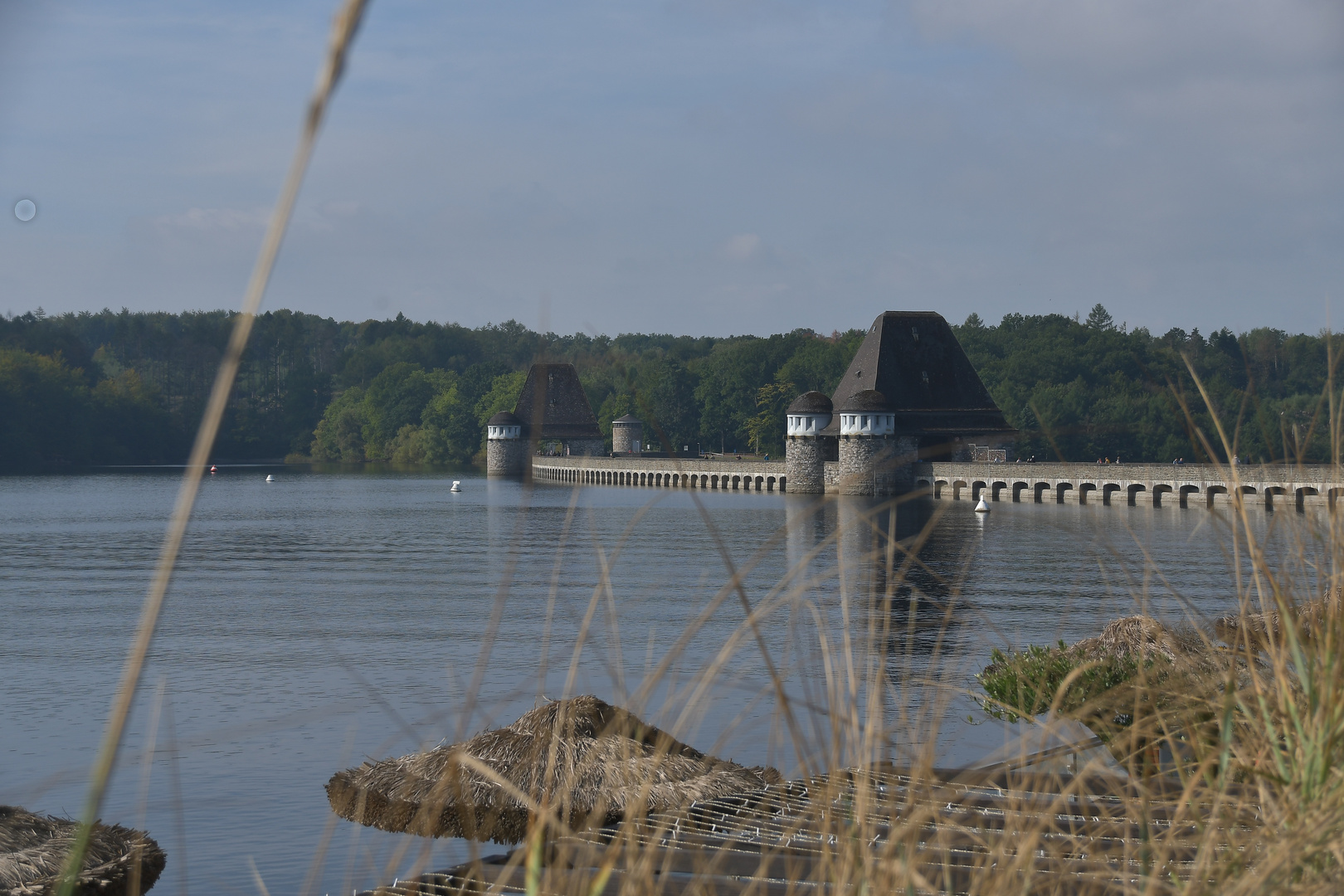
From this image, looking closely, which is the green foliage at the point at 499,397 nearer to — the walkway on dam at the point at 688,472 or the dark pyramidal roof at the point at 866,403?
the walkway on dam at the point at 688,472

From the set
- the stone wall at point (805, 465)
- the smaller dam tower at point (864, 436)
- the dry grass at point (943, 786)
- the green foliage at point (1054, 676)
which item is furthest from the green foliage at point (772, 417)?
the dry grass at point (943, 786)

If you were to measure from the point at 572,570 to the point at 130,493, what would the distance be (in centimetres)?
4560

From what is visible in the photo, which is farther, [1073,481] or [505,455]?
[505,455]

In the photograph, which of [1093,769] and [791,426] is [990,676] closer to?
[1093,769]

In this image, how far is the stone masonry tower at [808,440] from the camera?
64125mm

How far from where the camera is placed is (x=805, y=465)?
64562mm

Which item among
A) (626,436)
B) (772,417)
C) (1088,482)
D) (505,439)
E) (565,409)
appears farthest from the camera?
(626,436)

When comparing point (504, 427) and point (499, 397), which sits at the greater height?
point (499, 397)

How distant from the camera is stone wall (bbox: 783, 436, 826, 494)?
6425cm

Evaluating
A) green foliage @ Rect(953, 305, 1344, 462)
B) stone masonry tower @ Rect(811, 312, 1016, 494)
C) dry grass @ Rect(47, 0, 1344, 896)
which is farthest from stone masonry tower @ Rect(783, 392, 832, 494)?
dry grass @ Rect(47, 0, 1344, 896)

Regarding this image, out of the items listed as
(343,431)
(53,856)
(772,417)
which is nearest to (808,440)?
(772,417)

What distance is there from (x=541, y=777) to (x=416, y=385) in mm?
115948

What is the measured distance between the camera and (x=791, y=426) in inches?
2569

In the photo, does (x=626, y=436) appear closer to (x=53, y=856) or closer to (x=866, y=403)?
(x=866, y=403)
